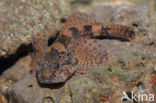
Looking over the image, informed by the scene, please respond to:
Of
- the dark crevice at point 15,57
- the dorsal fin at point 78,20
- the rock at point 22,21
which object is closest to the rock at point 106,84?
the dark crevice at point 15,57

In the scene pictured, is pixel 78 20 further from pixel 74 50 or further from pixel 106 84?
pixel 106 84

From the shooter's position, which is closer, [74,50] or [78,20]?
[74,50]

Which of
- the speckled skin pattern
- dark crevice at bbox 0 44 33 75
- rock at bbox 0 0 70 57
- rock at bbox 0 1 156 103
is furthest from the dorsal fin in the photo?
rock at bbox 0 1 156 103

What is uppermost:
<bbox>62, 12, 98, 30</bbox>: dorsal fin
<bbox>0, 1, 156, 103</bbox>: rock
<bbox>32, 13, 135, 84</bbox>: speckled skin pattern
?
<bbox>62, 12, 98, 30</bbox>: dorsal fin

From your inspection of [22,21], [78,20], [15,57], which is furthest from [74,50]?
[15,57]

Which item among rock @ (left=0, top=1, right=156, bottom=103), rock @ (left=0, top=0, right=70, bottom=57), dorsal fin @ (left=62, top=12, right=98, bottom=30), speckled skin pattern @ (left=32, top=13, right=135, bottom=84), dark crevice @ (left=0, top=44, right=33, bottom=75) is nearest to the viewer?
rock @ (left=0, top=1, right=156, bottom=103)

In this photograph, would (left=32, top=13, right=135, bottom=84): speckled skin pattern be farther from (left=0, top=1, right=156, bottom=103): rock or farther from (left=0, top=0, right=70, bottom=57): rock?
(left=0, top=0, right=70, bottom=57): rock
